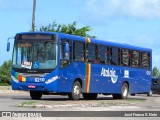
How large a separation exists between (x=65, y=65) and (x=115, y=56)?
5.14m

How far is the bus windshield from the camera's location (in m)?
25.2

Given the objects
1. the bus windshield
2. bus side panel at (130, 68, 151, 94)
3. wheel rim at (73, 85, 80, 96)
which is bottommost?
wheel rim at (73, 85, 80, 96)

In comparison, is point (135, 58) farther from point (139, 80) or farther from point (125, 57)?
point (139, 80)

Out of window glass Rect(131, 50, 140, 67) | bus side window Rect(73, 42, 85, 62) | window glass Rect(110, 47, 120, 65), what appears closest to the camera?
bus side window Rect(73, 42, 85, 62)

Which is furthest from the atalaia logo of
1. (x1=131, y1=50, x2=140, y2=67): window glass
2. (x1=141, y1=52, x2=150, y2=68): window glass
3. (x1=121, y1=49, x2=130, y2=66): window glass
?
(x1=141, y1=52, x2=150, y2=68): window glass

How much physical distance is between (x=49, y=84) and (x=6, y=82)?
78.2 ft

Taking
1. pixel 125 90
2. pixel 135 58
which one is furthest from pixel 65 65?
pixel 135 58

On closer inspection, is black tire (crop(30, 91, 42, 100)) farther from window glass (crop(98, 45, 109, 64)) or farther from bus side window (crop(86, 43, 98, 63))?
window glass (crop(98, 45, 109, 64))

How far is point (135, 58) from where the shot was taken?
32.1 m

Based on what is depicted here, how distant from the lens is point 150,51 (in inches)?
1335

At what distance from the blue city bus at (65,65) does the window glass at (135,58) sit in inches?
36.5

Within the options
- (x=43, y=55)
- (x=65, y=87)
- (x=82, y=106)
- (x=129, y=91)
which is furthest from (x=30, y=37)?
(x=129, y=91)

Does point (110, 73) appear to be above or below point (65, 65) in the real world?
below

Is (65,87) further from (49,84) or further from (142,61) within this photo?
(142,61)
